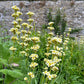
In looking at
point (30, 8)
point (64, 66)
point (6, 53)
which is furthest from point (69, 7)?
point (6, 53)

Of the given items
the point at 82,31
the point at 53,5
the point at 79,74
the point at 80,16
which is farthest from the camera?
the point at 53,5

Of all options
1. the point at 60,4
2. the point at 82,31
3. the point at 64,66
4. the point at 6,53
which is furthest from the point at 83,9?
the point at 6,53

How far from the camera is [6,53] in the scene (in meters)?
1.20

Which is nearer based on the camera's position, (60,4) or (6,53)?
(6,53)

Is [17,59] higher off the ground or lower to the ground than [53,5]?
lower

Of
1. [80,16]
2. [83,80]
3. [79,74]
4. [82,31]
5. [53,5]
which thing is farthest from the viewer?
[53,5]

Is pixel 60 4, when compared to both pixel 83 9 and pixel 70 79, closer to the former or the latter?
pixel 83 9

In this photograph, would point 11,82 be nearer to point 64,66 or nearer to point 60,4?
point 64,66

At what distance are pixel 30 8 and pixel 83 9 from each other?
232cm

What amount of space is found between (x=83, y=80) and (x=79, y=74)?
0.45 ft

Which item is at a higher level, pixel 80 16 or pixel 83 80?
pixel 80 16

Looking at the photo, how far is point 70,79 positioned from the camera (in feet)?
5.72

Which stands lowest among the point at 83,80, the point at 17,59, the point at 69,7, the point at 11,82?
the point at 83,80

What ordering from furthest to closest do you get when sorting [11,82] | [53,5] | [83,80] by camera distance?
[53,5] < [83,80] < [11,82]
